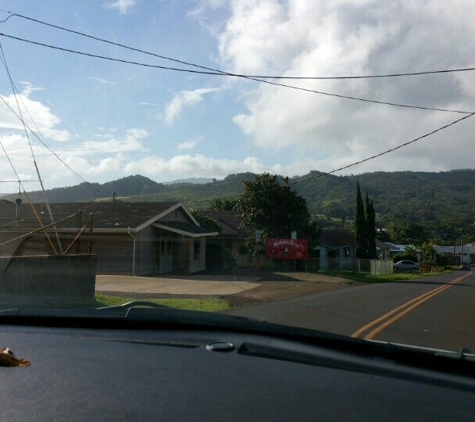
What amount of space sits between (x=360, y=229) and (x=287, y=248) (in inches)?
934

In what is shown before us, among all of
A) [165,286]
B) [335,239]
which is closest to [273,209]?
[165,286]

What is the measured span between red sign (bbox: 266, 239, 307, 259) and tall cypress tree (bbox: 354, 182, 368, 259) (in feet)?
74.7

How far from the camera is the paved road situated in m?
10.7

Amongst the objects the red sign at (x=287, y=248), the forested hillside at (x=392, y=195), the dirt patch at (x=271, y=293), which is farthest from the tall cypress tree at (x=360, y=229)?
the dirt patch at (x=271, y=293)

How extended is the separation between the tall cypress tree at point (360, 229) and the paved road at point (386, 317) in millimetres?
37056

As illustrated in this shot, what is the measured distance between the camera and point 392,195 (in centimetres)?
13275

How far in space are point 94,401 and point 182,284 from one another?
71.3 feet

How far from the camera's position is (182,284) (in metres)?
23.8

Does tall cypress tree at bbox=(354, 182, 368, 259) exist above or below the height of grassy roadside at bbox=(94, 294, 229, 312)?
→ above

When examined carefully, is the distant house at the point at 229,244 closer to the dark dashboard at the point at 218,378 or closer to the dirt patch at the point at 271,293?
the dirt patch at the point at 271,293

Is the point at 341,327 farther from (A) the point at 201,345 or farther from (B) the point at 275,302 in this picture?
(A) the point at 201,345

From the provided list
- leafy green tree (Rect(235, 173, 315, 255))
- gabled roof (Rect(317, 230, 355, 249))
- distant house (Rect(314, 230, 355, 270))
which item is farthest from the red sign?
gabled roof (Rect(317, 230, 355, 249))

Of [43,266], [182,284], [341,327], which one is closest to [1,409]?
[341,327]

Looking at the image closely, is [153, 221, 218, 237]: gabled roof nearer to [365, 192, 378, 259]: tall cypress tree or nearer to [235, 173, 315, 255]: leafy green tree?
[235, 173, 315, 255]: leafy green tree
